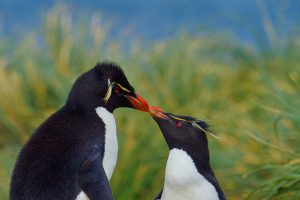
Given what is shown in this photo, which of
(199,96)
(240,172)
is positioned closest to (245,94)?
(199,96)

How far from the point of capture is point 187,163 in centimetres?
420

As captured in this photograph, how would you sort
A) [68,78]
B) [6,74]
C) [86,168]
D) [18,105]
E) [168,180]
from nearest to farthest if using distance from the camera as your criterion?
[86,168]
[168,180]
[68,78]
[18,105]
[6,74]

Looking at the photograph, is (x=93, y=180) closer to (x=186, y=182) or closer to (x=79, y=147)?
(x=79, y=147)

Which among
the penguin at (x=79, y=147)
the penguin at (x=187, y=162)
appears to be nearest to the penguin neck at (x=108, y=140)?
the penguin at (x=79, y=147)

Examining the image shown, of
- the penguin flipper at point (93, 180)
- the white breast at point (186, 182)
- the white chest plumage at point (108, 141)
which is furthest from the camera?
the white breast at point (186, 182)

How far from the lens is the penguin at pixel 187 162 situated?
4.18m

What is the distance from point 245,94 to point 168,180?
4.63m

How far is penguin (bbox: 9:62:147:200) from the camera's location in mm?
3891

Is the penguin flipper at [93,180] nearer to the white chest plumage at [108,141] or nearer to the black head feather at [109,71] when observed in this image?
the white chest plumage at [108,141]

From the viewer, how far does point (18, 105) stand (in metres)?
7.77

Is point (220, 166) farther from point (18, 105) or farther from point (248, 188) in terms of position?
point (18, 105)

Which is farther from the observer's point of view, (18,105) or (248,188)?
(18,105)

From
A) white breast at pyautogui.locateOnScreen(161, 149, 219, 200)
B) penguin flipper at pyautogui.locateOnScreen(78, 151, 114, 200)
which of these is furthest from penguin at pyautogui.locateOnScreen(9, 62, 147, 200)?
white breast at pyautogui.locateOnScreen(161, 149, 219, 200)

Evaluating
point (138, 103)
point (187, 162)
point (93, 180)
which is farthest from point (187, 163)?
point (93, 180)
